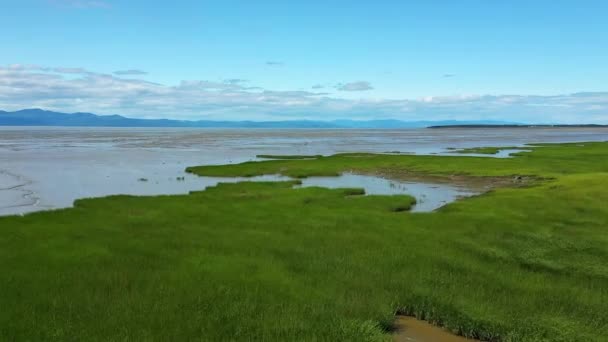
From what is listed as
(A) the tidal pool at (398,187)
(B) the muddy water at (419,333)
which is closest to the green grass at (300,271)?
(B) the muddy water at (419,333)

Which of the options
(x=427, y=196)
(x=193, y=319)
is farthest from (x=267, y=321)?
(x=427, y=196)

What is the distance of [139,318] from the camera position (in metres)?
10.5

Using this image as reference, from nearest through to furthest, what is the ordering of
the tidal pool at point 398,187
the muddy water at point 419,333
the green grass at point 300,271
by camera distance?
the green grass at point 300,271 < the muddy water at point 419,333 < the tidal pool at point 398,187

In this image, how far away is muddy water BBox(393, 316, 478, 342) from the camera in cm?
1094

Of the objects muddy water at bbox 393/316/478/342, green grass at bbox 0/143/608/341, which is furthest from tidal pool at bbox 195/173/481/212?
muddy water at bbox 393/316/478/342

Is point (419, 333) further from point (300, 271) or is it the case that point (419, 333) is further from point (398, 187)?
point (398, 187)

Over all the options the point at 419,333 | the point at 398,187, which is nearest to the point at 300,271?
the point at 419,333

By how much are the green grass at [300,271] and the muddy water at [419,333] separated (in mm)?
254

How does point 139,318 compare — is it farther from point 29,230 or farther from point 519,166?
point 519,166

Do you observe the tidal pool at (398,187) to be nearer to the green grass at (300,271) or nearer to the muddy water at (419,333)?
the green grass at (300,271)

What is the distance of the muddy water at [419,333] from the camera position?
1094 centimetres

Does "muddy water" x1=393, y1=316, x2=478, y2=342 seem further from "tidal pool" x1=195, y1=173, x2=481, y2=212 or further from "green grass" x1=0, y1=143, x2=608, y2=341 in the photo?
"tidal pool" x1=195, y1=173, x2=481, y2=212

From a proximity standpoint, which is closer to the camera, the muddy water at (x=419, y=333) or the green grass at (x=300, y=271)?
the green grass at (x=300, y=271)

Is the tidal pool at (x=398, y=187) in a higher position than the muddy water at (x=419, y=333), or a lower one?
higher
